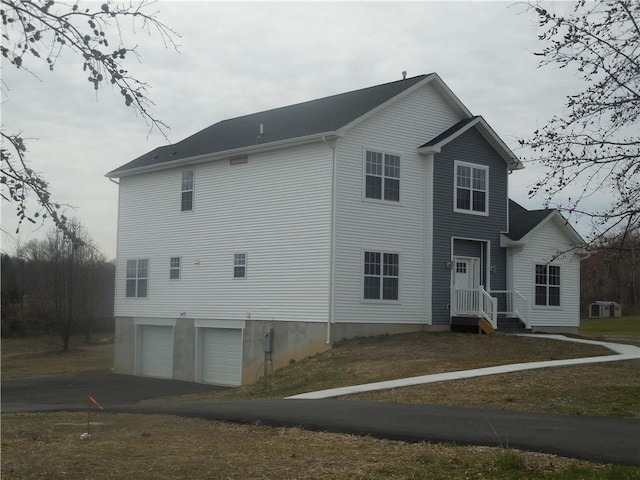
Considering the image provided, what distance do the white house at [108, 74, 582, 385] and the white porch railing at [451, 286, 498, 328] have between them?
5cm

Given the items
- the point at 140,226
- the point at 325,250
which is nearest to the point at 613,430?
the point at 325,250

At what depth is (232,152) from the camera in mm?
29578

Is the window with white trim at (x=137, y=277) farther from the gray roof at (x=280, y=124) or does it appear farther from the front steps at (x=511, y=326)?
the front steps at (x=511, y=326)

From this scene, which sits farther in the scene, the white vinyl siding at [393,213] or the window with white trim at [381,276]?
the window with white trim at [381,276]

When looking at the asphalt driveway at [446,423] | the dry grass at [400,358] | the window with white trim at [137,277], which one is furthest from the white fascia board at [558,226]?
the asphalt driveway at [446,423]

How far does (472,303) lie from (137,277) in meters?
14.0

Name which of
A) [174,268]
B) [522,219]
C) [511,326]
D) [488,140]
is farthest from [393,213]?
[174,268]

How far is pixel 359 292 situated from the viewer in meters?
26.5

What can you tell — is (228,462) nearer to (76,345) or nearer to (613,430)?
(613,430)

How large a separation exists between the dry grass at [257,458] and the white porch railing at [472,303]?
53.5 ft

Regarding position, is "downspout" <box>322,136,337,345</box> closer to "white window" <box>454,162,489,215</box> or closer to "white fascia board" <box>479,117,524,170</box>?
"white window" <box>454,162,489,215</box>

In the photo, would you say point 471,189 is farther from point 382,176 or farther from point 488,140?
point 382,176

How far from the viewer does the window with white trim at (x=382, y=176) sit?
27.2 m

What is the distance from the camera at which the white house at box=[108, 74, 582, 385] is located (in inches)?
1044
